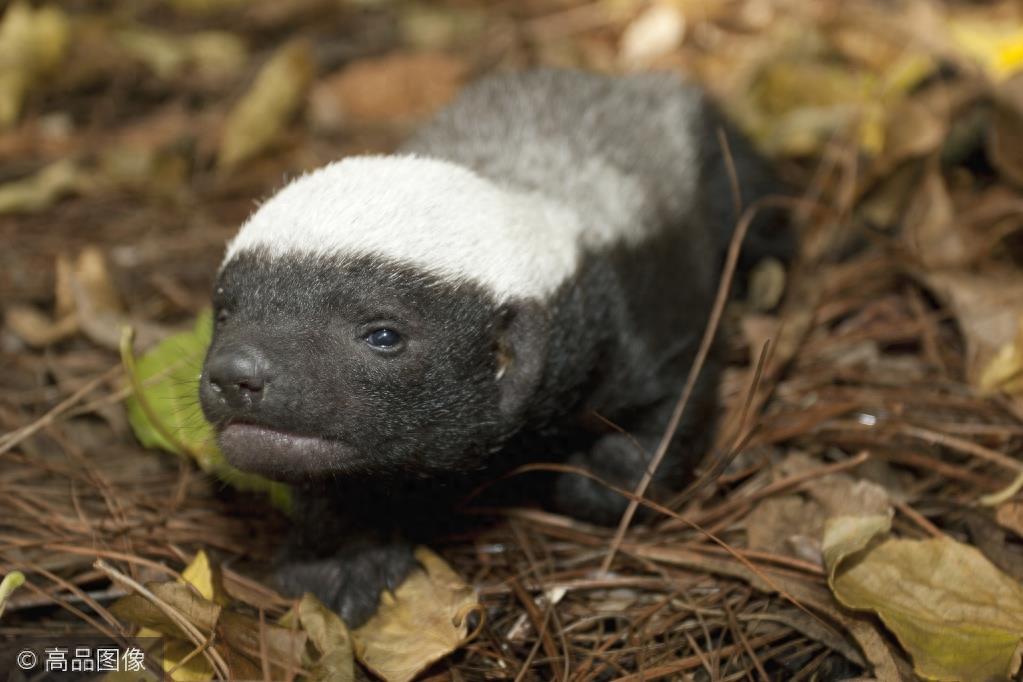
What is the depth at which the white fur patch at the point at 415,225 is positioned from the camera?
252 cm

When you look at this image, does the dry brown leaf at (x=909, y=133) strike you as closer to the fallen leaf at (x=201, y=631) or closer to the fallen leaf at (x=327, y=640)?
the fallen leaf at (x=327, y=640)

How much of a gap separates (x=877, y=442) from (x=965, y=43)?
2.57 m

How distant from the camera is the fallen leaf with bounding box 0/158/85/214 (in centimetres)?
452

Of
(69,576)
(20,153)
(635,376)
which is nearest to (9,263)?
(20,153)

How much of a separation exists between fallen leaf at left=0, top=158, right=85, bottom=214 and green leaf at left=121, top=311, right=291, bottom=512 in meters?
1.53

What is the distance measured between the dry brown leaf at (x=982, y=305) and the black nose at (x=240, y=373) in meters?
2.40

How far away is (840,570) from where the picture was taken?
264 centimetres

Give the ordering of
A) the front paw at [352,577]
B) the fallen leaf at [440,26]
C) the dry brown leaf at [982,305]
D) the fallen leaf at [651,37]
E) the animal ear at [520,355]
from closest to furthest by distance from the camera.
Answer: the animal ear at [520,355], the front paw at [352,577], the dry brown leaf at [982,305], the fallen leaf at [651,37], the fallen leaf at [440,26]

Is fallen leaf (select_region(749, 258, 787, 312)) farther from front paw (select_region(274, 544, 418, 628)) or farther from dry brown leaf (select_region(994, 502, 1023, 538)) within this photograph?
front paw (select_region(274, 544, 418, 628))

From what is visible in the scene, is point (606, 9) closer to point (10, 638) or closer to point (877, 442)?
point (877, 442)

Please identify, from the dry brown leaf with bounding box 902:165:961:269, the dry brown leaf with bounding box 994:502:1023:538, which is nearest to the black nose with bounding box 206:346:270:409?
the dry brown leaf with bounding box 994:502:1023:538

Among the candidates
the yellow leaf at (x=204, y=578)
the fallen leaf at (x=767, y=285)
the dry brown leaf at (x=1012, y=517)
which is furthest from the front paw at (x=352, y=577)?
the fallen leaf at (x=767, y=285)

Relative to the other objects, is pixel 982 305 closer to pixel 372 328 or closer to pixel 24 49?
pixel 372 328

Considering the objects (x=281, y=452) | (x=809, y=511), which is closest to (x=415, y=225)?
(x=281, y=452)
